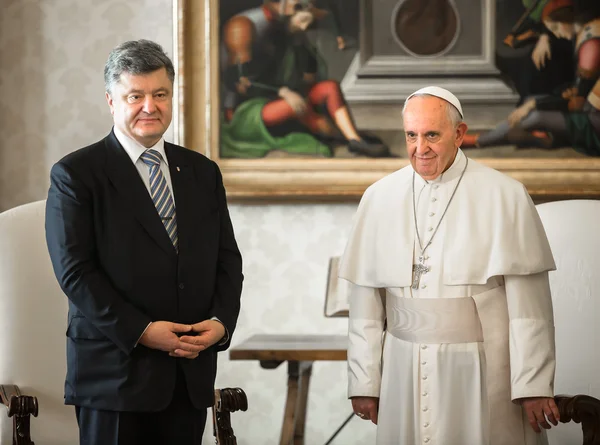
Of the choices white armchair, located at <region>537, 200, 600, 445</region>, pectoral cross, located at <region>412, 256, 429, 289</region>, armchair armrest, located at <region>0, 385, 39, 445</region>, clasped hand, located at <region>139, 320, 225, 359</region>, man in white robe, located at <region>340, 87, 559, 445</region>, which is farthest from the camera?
white armchair, located at <region>537, 200, 600, 445</region>

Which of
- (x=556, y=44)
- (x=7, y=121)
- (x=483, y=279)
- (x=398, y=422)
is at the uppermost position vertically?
(x=556, y=44)

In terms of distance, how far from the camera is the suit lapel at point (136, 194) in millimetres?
2367

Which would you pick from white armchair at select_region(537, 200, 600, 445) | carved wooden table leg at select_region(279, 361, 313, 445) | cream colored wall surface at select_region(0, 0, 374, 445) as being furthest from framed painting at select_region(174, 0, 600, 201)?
carved wooden table leg at select_region(279, 361, 313, 445)

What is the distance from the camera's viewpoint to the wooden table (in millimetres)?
3549

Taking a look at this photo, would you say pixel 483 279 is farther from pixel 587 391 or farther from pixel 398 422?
pixel 587 391

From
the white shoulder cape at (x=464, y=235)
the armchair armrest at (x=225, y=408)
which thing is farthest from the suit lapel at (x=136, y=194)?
the white shoulder cape at (x=464, y=235)

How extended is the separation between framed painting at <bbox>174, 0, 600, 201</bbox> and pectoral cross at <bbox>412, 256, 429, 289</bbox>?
4.57 ft

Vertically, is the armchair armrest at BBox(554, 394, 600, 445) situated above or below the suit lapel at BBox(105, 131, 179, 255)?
below

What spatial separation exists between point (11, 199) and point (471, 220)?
247 cm

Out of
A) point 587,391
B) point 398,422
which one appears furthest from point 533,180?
point 398,422

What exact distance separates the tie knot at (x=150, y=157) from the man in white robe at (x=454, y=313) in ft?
2.43

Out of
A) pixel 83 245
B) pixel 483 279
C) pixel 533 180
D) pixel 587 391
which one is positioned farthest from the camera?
pixel 533 180

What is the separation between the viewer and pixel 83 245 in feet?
7.64

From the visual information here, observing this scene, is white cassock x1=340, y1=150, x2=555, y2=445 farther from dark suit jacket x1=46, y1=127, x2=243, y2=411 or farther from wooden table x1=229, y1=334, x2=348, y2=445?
wooden table x1=229, y1=334, x2=348, y2=445
